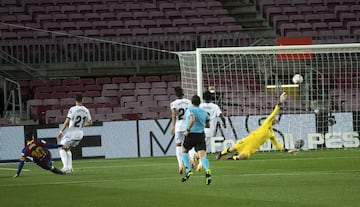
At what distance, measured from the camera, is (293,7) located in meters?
40.1

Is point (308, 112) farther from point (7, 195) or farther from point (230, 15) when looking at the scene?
point (7, 195)

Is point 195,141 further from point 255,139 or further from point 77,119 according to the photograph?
point 255,139

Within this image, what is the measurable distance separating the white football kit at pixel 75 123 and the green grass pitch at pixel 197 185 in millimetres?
789

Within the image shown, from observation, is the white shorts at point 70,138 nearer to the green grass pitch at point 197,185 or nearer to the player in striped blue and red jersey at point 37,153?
the green grass pitch at point 197,185

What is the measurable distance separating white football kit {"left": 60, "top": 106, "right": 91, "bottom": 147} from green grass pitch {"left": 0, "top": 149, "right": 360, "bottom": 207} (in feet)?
2.59

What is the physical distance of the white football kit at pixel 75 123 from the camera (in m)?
23.0

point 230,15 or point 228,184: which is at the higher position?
point 230,15

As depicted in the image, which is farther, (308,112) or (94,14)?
(94,14)

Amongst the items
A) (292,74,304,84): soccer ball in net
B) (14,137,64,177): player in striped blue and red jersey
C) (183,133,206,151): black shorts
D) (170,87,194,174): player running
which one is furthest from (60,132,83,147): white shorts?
(292,74,304,84): soccer ball in net

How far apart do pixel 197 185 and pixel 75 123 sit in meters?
6.10

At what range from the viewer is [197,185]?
17828 mm

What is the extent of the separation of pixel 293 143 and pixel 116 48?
9077 millimetres

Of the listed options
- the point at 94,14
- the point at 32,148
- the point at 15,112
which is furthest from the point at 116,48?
the point at 32,148

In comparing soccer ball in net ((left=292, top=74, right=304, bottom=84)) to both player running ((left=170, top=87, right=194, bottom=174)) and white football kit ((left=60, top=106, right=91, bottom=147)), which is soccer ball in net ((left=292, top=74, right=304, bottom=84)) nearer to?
player running ((left=170, top=87, right=194, bottom=174))
